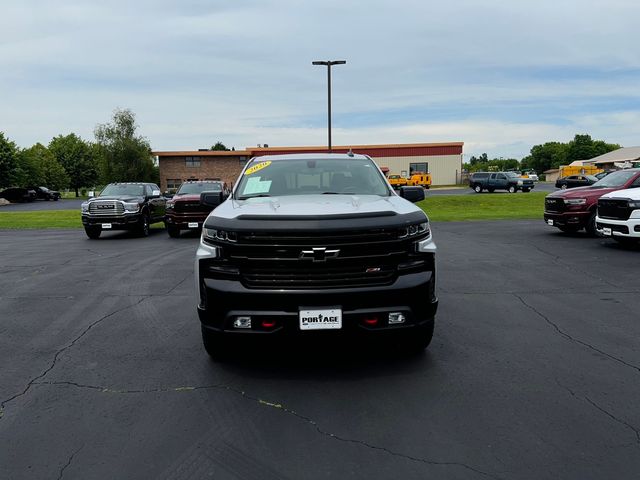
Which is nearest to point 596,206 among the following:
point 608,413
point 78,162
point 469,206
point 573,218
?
point 573,218

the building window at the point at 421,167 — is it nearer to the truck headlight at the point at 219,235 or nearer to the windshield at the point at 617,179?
the windshield at the point at 617,179

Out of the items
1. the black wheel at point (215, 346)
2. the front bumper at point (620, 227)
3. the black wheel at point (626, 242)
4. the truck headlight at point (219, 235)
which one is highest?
the truck headlight at point (219, 235)

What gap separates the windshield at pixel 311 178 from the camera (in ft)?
18.2

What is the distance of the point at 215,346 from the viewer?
15.3ft

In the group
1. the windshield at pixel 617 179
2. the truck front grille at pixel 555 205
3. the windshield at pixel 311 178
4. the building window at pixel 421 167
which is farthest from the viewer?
the building window at pixel 421 167

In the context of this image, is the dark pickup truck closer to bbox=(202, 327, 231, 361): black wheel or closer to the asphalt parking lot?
the asphalt parking lot

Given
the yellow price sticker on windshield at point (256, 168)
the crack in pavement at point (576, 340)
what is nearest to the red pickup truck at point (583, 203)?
the crack in pavement at point (576, 340)

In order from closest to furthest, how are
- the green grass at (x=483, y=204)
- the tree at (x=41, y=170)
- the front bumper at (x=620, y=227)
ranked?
the front bumper at (x=620, y=227) → the green grass at (x=483, y=204) → the tree at (x=41, y=170)

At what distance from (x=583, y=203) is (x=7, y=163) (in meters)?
62.9

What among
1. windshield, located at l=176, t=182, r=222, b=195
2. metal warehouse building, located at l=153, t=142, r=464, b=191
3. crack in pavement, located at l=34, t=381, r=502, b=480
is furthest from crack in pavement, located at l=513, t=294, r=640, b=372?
metal warehouse building, located at l=153, t=142, r=464, b=191

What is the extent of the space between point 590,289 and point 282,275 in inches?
222

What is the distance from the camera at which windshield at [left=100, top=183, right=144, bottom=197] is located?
1780cm

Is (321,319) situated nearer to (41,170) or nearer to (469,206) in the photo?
(469,206)

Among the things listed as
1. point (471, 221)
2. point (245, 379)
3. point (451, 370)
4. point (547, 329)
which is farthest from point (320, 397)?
point (471, 221)
